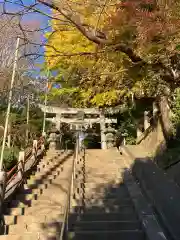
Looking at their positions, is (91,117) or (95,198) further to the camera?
(91,117)

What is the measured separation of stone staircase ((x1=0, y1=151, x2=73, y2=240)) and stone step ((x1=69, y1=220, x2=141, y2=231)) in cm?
47

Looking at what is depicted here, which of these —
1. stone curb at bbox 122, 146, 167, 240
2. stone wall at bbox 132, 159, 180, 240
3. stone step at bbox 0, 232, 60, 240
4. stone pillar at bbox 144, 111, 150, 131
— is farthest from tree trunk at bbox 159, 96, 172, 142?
stone step at bbox 0, 232, 60, 240

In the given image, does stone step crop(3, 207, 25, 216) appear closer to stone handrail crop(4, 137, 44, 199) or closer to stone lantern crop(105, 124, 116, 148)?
stone handrail crop(4, 137, 44, 199)

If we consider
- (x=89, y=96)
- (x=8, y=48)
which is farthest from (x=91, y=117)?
(x=8, y=48)

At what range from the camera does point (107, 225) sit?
793 centimetres

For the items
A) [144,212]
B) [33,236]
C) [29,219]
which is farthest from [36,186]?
[144,212]

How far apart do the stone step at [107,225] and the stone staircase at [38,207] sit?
0.47m

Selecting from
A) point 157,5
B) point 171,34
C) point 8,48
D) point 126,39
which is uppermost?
point 8,48

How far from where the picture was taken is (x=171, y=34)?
6.08 meters

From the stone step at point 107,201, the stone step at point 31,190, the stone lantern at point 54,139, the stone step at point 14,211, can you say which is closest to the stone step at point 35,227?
the stone step at point 14,211

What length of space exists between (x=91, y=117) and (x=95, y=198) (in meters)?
13.9

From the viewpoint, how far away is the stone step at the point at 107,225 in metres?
7.83

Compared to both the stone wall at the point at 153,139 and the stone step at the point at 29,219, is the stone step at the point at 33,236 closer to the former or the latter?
the stone step at the point at 29,219

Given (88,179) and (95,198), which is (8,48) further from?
(95,198)
